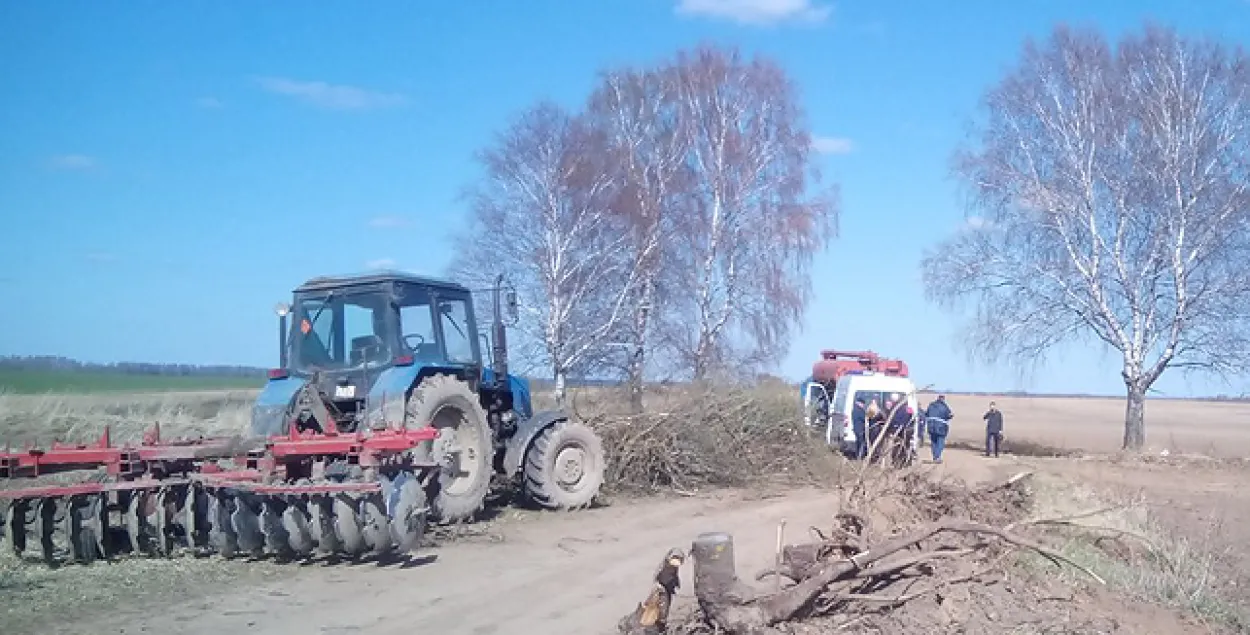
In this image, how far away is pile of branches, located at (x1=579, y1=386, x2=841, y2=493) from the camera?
14.8 metres

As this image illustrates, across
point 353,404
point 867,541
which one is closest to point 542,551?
point 353,404

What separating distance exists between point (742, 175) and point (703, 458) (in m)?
11.7

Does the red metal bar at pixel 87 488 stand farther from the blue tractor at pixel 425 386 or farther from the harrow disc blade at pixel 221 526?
the blue tractor at pixel 425 386

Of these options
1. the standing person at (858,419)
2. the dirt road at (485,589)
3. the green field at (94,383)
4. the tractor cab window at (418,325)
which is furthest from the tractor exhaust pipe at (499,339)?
the green field at (94,383)

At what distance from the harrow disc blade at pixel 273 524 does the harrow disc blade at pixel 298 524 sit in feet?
0.14

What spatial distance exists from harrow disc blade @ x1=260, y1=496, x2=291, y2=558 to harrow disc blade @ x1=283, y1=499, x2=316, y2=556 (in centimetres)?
4

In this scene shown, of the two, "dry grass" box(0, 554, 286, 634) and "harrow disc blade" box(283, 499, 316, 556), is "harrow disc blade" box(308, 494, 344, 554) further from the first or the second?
"dry grass" box(0, 554, 286, 634)

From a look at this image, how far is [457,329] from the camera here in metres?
12.5

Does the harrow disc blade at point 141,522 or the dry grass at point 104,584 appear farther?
the harrow disc blade at point 141,522

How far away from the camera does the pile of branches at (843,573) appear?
655 centimetres

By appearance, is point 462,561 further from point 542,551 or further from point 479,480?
point 479,480

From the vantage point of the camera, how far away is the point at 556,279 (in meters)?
24.8

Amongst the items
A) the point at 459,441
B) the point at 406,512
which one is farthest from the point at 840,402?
the point at 406,512

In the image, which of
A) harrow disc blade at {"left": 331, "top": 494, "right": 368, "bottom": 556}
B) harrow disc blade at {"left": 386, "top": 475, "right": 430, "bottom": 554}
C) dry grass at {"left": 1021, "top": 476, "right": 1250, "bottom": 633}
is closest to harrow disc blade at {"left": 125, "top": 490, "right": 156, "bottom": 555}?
harrow disc blade at {"left": 331, "top": 494, "right": 368, "bottom": 556}
